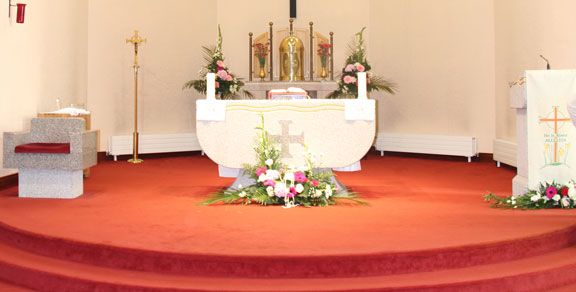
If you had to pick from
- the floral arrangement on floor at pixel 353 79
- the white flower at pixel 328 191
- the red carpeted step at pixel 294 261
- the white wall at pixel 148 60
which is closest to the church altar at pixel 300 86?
the floral arrangement on floor at pixel 353 79

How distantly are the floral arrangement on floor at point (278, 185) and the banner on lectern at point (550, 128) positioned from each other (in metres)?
1.49

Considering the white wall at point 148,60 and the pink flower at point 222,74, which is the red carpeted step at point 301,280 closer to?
the pink flower at point 222,74

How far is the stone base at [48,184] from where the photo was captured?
6.22 metres

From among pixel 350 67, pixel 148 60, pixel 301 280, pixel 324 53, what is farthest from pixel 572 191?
pixel 148 60

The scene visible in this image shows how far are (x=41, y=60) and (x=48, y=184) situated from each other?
2207 mm

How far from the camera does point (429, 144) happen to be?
10.3 metres

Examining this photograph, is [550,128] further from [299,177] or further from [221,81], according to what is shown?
Answer: [221,81]

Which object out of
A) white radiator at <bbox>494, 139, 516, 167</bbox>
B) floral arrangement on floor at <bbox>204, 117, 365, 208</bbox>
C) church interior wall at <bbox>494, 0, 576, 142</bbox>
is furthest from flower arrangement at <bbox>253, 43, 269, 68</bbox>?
floral arrangement on floor at <bbox>204, 117, 365, 208</bbox>

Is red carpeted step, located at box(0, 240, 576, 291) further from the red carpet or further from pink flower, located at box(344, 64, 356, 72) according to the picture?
pink flower, located at box(344, 64, 356, 72)

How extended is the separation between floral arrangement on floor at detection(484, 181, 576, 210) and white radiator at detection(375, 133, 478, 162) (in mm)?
4195

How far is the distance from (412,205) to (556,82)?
5.03ft

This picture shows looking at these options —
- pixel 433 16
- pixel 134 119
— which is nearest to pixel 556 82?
pixel 433 16

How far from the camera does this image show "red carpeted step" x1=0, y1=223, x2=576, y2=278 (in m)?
3.78

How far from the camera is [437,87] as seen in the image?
1034 cm
